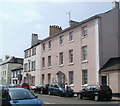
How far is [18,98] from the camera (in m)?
11.1

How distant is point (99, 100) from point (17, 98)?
12.0 metres

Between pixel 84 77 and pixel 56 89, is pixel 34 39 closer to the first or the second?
pixel 84 77

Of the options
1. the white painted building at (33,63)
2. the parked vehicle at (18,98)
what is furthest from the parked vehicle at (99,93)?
the white painted building at (33,63)

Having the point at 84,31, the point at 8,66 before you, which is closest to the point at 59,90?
the point at 84,31

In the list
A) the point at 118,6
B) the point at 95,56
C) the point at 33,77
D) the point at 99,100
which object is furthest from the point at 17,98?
the point at 33,77

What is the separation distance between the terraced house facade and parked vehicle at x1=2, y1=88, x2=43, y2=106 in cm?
1602

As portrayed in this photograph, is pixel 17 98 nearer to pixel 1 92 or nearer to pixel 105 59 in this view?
pixel 1 92

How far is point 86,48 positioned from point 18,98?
63.2 feet

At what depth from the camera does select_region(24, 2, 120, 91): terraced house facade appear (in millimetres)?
27359

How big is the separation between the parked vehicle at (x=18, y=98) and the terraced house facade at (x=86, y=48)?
16024 mm

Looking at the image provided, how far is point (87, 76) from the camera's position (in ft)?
93.6

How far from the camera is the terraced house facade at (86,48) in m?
27.4

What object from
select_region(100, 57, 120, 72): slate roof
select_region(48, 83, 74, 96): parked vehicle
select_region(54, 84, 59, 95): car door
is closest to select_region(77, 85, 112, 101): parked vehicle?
select_region(100, 57, 120, 72): slate roof

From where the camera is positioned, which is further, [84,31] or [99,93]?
[84,31]
